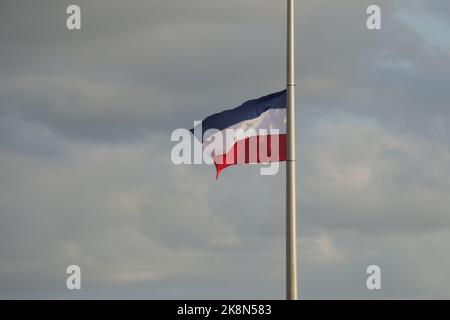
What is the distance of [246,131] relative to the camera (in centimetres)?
3866

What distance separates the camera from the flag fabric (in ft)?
125

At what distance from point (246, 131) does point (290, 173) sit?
2608 mm

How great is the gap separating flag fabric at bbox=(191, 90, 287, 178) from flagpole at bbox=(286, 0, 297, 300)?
114cm

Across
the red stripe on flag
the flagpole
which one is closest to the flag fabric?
the red stripe on flag

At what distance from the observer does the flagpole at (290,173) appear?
35781 mm

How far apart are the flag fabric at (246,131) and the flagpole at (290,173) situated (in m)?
1.14

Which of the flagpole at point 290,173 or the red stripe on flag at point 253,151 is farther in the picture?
the red stripe on flag at point 253,151

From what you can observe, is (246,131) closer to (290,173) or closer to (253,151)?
(253,151)

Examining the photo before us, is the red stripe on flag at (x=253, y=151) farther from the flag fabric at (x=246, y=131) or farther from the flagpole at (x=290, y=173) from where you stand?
the flagpole at (x=290, y=173)

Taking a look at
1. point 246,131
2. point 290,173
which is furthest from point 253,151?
point 290,173

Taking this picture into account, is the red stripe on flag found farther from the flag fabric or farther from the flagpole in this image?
the flagpole

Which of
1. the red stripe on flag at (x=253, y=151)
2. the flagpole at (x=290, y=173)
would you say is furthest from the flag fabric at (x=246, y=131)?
the flagpole at (x=290, y=173)
